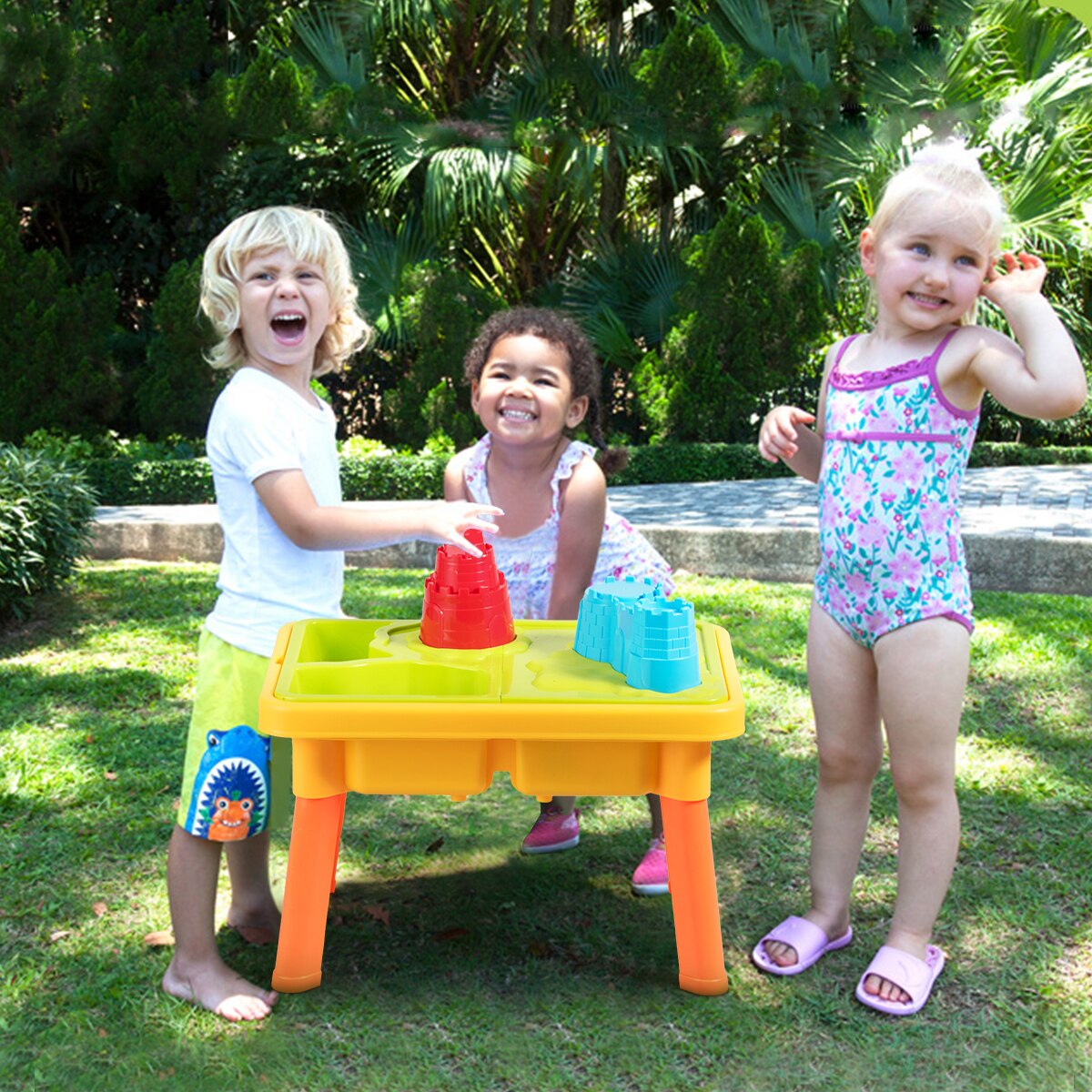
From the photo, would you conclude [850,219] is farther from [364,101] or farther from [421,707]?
[421,707]

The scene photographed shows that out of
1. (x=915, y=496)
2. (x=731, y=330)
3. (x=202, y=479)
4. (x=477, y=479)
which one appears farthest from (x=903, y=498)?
(x=731, y=330)

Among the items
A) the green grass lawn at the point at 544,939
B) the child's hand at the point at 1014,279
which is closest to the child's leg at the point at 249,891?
the green grass lawn at the point at 544,939

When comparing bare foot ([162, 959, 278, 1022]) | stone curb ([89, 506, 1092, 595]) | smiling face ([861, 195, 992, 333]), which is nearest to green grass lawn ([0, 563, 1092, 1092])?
bare foot ([162, 959, 278, 1022])

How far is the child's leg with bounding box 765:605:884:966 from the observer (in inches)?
90.0

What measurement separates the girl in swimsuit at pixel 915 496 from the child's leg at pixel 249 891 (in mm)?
1025

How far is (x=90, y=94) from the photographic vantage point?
10258 mm

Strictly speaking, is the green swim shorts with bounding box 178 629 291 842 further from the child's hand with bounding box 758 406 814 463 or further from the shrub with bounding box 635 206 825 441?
the shrub with bounding box 635 206 825 441

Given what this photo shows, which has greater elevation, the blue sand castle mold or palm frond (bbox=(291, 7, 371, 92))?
palm frond (bbox=(291, 7, 371, 92))

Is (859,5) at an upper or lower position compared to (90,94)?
upper

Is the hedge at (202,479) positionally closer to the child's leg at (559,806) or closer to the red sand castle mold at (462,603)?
the child's leg at (559,806)

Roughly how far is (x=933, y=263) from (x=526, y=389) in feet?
2.79

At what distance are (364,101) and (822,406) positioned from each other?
31.0 ft

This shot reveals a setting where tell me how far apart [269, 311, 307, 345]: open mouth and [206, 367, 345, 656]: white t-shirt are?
3.2 inches

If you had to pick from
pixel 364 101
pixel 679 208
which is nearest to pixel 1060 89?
pixel 679 208
